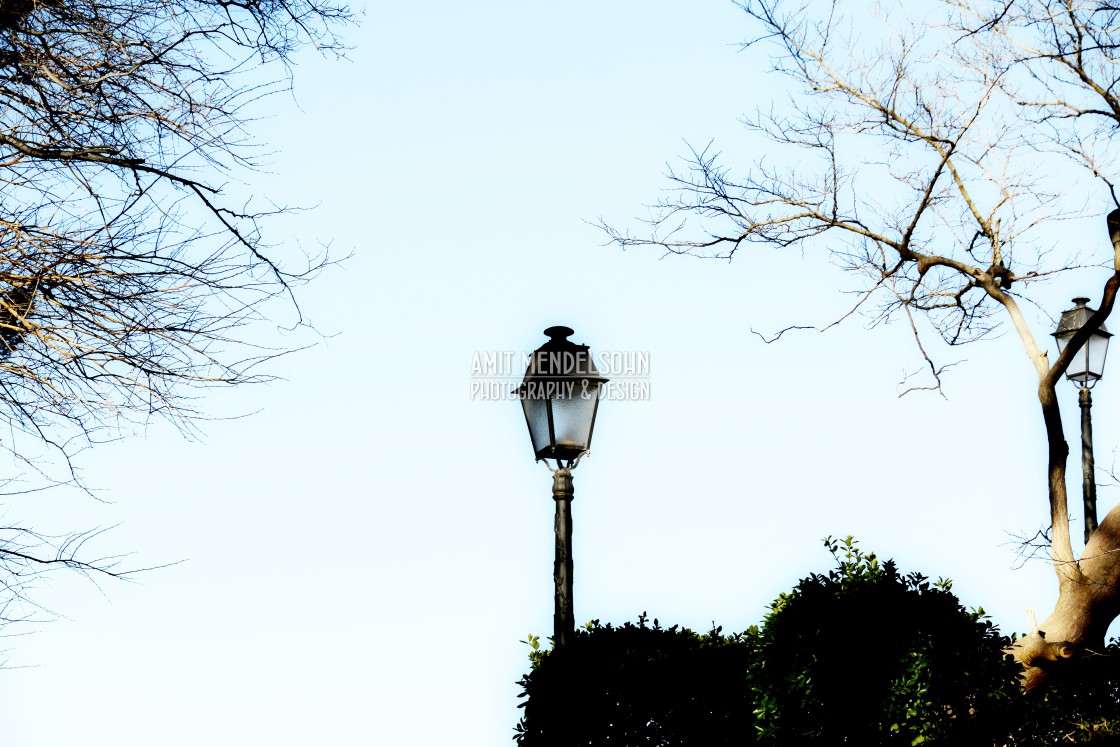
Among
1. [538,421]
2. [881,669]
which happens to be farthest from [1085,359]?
[538,421]

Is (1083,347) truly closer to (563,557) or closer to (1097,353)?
(1097,353)

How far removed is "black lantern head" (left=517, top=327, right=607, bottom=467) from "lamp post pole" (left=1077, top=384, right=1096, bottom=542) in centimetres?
501

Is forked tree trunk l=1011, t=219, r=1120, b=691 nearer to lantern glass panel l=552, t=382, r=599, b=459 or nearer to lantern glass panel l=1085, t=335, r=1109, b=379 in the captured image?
lantern glass panel l=1085, t=335, r=1109, b=379

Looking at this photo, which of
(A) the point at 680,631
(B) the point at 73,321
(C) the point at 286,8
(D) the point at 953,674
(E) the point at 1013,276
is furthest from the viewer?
(E) the point at 1013,276

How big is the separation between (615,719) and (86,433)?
4.29 metres

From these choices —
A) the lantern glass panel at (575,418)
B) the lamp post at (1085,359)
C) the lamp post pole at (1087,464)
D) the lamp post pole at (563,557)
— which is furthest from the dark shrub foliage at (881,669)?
the lamp post at (1085,359)

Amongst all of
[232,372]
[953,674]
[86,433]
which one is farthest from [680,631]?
[86,433]

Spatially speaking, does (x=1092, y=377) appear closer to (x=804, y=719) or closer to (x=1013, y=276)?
(x=1013, y=276)

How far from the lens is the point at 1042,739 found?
7770mm

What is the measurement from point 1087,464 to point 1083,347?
1192 mm

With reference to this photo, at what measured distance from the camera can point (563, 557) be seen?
26.3ft

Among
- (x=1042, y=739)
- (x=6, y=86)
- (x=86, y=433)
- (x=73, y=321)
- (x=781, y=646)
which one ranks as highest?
(x=6, y=86)

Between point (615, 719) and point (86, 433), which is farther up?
point (86, 433)

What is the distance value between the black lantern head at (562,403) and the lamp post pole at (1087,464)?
501cm
